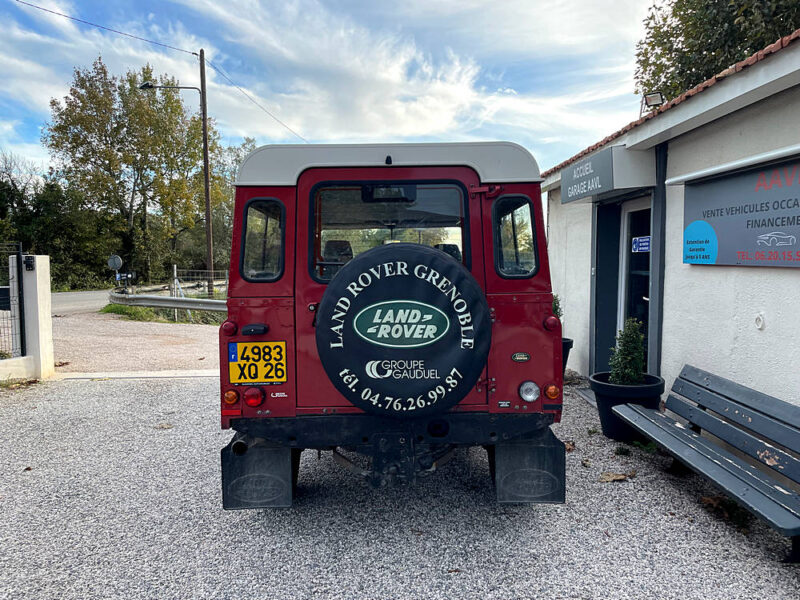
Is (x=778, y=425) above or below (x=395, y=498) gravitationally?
above

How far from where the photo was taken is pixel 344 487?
4.11m

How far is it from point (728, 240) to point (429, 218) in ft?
9.22

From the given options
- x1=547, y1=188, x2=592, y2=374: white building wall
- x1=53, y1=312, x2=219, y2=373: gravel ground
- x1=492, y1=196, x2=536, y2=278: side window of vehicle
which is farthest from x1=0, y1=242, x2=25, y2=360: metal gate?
x1=547, y1=188, x2=592, y2=374: white building wall

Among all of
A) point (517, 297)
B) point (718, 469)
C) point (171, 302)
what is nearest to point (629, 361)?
point (718, 469)

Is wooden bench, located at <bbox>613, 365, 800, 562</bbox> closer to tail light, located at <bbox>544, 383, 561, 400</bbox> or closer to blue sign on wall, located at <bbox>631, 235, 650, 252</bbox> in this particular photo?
tail light, located at <bbox>544, 383, 561, 400</bbox>

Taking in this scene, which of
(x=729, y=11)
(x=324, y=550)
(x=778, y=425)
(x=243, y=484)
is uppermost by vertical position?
(x=729, y=11)

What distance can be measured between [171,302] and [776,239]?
15.5m

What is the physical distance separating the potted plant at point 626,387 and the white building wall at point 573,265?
2.36 metres

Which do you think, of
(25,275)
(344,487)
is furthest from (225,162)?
(344,487)

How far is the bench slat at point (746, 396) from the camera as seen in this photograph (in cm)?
344

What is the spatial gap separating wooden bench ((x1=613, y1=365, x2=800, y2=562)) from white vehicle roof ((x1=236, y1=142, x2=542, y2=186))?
222cm

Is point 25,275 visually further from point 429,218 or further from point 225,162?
point 225,162

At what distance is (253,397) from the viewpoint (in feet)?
10.4

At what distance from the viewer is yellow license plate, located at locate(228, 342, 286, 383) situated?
316cm
